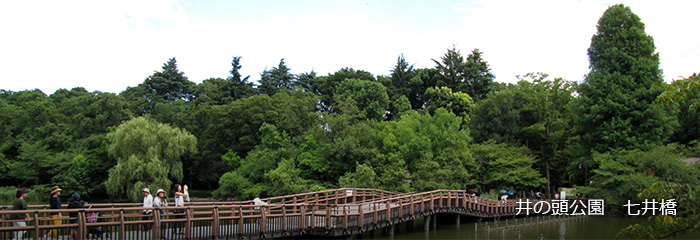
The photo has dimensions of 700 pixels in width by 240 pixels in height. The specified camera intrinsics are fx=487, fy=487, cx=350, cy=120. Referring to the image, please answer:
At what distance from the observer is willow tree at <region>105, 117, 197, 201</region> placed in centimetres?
3262

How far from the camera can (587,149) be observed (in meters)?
32.4

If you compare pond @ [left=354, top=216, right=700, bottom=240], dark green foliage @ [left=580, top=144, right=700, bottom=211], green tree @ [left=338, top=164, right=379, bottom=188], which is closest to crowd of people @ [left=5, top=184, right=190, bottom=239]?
pond @ [left=354, top=216, right=700, bottom=240]

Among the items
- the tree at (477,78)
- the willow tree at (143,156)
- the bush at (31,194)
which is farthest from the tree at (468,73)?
the bush at (31,194)

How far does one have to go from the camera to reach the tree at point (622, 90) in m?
29.9

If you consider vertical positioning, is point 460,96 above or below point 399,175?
above

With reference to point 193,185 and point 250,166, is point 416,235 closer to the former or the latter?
point 250,166

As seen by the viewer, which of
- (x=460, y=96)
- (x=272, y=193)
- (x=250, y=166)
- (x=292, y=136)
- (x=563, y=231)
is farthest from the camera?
(x=460, y=96)

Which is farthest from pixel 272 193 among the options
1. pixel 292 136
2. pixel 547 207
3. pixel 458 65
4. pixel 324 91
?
pixel 458 65

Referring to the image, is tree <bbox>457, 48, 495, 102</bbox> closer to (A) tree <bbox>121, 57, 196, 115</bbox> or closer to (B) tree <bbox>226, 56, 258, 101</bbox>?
(B) tree <bbox>226, 56, 258, 101</bbox>

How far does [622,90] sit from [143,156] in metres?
32.0

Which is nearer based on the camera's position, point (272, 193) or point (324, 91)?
point (272, 193)

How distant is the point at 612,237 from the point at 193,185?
39.2 meters

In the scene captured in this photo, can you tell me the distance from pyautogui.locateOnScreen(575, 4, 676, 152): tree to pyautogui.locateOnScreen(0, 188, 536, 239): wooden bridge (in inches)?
520

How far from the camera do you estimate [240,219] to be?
13.1 m
